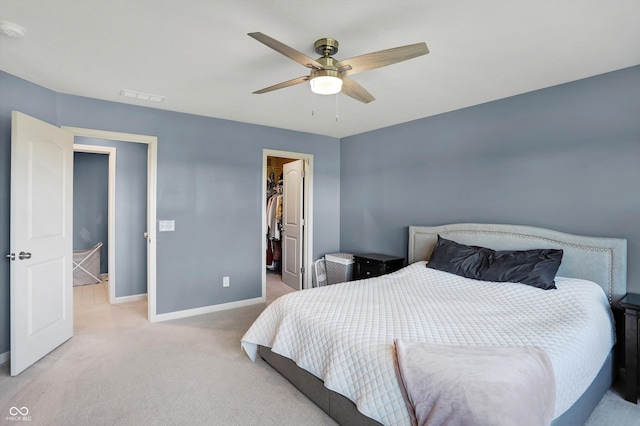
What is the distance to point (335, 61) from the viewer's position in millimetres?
1996

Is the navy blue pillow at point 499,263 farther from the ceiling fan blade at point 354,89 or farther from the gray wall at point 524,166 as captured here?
the ceiling fan blade at point 354,89

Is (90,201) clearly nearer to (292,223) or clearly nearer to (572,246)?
(292,223)

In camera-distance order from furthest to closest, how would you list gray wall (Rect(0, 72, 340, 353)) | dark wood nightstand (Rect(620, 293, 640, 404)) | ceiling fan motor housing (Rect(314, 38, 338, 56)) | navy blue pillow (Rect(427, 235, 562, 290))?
gray wall (Rect(0, 72, 340, 353)) → navy blue pillow (Rect(427, 235, 562, 290)) → dark wood nightstand (Rect(620, 293, 640, 404)) → ceiling fan motor housing (Rect(314, 38, 338, 56))

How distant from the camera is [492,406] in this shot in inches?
53.5

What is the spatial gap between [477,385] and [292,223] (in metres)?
4.22

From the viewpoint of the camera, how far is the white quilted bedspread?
1736mm

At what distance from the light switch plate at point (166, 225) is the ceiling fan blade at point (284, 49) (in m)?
2.71

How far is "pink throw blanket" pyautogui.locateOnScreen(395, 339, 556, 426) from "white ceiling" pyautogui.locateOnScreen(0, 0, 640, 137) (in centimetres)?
183

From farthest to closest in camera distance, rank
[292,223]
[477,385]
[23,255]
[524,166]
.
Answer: [292,223] → [524,166] → [23,255] → [477,385]

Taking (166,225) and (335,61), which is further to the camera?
(166,225)

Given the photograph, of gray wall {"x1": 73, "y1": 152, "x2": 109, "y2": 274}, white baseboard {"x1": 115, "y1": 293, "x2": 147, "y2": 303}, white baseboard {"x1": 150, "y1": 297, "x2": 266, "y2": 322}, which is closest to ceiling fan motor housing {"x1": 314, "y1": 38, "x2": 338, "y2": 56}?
white baseboard {"x1": 150, "y1": 297, "x2": 266, "y2": 322}
